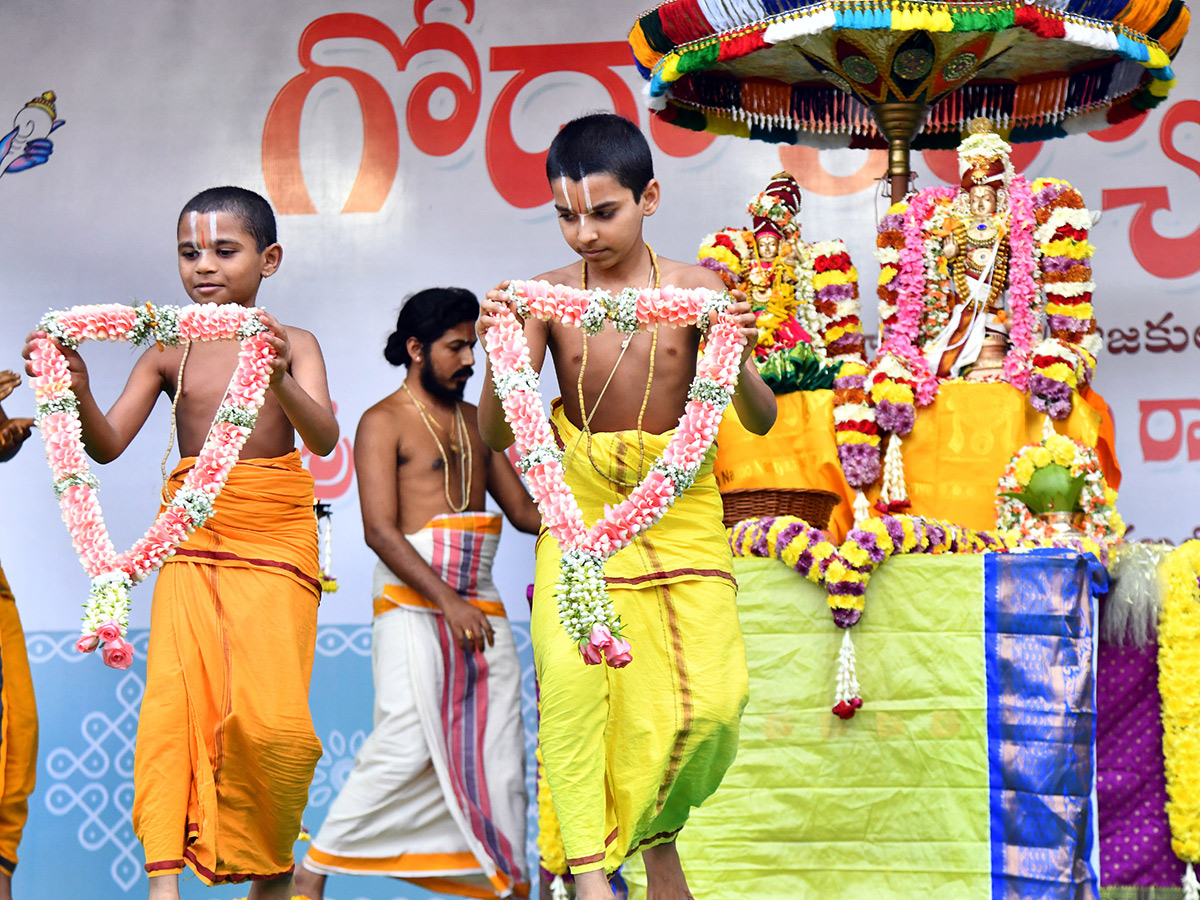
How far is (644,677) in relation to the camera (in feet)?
11.1

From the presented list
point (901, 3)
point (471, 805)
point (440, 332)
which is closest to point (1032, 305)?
point (901, 3)

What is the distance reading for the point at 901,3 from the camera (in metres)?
4.82

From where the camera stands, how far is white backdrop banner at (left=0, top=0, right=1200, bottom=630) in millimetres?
6270

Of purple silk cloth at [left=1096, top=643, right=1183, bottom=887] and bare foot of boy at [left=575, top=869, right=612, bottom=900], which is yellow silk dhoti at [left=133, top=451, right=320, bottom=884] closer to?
bare foot of boy at [left=575, top=869, right=612, bottom=900]

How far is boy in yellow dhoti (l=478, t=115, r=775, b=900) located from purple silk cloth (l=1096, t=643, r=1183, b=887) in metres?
1.66

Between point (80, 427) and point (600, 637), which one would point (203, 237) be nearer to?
point (80, 427)

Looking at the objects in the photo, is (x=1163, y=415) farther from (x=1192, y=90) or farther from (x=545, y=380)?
(x=545, y=380)

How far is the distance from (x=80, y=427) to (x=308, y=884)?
2.00 meters

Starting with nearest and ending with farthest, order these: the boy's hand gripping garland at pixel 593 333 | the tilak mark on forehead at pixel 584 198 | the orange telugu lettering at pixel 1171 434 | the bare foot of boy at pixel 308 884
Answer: the boy's hand gripping garland at pixel 593 333
the tilak mark on forehead at pixel 584 198
the bare foot of boy at pixel 308 884
the orange telugu lettering at pixel 1171 434

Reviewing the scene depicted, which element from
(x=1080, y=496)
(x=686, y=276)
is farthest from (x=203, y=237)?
(x=1080, y=496)

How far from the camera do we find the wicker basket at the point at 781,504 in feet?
16.0

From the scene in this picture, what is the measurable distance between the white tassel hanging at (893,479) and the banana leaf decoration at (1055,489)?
17.4 inches

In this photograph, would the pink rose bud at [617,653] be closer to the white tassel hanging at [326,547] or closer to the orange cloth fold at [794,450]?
the orange cloth fold at [794,450]

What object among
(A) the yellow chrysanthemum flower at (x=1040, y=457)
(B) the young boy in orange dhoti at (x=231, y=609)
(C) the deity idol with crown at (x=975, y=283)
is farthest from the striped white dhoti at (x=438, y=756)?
(A) the yellow chrysanthemum flower at (x=1040, y=457)
